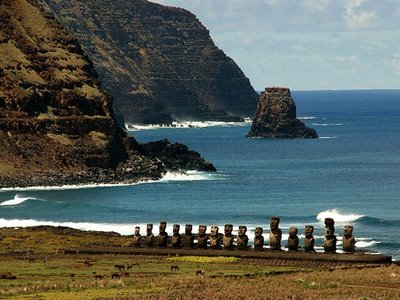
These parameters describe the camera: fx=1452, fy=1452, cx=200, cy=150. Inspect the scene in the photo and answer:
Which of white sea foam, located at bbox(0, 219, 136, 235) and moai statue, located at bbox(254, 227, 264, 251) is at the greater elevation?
moai statue, located at bbox(254, 227, 264, 251)

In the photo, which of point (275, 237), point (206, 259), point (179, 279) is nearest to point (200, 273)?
point (179, 279)

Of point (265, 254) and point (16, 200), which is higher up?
point (265, 254)

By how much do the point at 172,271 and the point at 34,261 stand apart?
8683 mm

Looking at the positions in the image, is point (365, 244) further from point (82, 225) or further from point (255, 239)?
point (255, 239)

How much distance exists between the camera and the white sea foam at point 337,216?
430 feet

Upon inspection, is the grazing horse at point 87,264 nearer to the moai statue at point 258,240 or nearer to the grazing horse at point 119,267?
the grazing horse at point 119,267

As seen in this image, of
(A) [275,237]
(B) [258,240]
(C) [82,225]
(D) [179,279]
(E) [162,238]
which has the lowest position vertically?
(C) [82,225]

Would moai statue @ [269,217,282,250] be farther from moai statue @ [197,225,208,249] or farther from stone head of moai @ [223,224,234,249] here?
moai statue @ [197,225,208,249]

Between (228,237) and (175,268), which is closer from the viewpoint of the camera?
(175,268)

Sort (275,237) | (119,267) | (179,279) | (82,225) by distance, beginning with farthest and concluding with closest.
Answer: (82,225)
(275,237)
(119,267)
(179,279)

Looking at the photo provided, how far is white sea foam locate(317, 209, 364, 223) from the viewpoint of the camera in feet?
430

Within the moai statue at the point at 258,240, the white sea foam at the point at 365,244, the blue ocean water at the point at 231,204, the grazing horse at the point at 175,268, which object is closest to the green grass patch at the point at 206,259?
the moai statue at the point at 258,240

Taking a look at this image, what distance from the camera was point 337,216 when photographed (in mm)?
135500

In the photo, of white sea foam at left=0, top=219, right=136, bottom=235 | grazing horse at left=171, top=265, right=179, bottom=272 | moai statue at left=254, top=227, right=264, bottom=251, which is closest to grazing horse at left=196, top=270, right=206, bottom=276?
grazing horse at left=171, top=265, right=179, bottom=272
